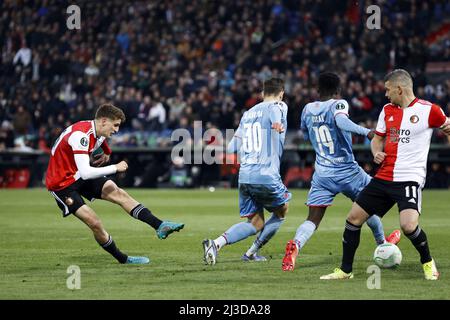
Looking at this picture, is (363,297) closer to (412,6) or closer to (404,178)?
(404,178)

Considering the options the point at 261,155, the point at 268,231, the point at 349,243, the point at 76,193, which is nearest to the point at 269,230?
the point at 268,231

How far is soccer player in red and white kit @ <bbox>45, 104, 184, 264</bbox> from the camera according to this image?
10992mm

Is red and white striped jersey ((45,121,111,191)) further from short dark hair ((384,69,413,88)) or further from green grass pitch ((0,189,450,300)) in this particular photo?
short dark hair ((384,69,413,88))

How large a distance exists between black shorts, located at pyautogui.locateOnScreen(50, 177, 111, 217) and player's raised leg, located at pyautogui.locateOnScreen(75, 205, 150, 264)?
0.31 feet

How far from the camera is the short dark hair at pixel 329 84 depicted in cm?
1100

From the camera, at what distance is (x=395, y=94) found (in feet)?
31.8

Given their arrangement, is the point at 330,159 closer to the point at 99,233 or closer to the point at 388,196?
the point at 388,196

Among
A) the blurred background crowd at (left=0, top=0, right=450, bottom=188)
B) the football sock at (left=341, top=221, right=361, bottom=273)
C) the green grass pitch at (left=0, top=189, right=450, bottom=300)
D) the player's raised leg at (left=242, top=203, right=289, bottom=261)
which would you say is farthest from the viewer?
the blurred background crowd at (left=0, top=0, right=450, bottom=188)

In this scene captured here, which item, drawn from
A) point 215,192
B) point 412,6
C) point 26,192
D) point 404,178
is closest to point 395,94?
point 404,178

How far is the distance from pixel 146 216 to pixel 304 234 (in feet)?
6.41

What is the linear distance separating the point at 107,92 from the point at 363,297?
1016 inches

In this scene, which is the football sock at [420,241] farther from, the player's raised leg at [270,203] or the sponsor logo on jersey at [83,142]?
the sponsor logo on jersey at [83,142]

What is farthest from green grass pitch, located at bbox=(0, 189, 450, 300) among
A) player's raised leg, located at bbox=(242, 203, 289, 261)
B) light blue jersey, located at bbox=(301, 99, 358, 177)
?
light blue jersey, located at bbox=(301, 99, 358, 177)
